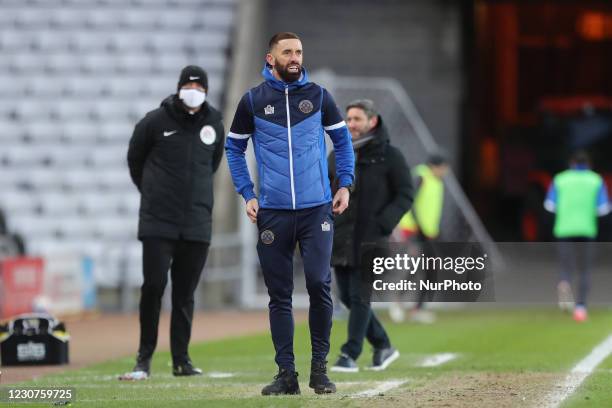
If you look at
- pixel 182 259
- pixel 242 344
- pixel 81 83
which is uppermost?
pixel 81 83

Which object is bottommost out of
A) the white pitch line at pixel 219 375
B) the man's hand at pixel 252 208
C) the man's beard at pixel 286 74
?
the white pitch line at pixel 219 375

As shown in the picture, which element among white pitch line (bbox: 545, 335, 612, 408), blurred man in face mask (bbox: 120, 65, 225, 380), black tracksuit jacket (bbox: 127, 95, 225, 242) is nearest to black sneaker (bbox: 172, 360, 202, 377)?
blurred man in face mask (bbox: 120, 65, 225, 380)

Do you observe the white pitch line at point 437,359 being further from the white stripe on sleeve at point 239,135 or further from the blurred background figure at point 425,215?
the blurred background figure at point 425,215

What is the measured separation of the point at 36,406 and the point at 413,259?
2396mm

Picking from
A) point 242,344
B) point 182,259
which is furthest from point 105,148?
point 182,259

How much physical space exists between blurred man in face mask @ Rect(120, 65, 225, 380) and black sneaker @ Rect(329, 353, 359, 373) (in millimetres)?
995

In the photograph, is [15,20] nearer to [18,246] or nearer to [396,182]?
[18,246]

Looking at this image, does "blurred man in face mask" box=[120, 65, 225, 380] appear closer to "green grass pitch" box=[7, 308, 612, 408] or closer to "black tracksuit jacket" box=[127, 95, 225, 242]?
"black tracksuit jacket" box=[127, 95, 225, 242]

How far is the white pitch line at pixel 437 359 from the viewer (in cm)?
1217

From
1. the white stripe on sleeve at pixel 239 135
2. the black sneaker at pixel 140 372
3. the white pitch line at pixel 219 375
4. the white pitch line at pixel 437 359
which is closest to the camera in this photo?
the white stripe on sleeve at pixel 239 135

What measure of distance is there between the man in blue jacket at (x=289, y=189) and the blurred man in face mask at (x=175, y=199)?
1.95 metres

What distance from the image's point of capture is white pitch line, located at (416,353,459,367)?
12.2 meters

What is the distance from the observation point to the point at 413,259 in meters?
9.70

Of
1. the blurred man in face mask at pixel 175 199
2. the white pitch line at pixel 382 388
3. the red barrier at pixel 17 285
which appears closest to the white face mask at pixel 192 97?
the blurred man in face mask at pixel 175 199
